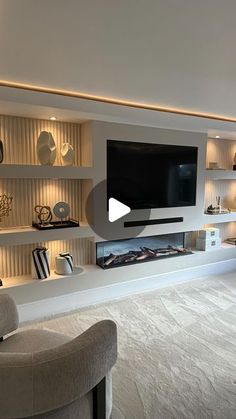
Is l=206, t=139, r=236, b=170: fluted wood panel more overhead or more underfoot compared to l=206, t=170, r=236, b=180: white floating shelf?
more overhead

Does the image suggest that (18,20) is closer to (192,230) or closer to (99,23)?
(99,23)

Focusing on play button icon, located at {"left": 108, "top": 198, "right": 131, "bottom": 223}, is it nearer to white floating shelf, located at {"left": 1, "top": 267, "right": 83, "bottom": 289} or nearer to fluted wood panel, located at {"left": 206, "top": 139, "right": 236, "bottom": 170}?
white floating shelf, located at {"left": 1, "top": 267, "right": 83, "bottom": 289}

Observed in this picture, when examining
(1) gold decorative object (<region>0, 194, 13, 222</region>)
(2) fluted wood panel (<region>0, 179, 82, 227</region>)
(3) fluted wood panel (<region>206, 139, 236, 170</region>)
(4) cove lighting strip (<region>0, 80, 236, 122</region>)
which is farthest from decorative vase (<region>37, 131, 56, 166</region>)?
(3) fluted wood panel (<region>206, 139, 236, 170</region>)

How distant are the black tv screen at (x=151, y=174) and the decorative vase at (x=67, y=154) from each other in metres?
0.42

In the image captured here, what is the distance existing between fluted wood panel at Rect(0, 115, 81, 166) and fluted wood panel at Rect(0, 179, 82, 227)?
0.75ft

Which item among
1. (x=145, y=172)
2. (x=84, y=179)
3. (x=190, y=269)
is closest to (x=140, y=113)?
(x=145, y=172)

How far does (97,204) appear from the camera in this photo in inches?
124

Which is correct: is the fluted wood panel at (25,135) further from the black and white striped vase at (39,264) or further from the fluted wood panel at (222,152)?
the fluted wood panel at (222,152)

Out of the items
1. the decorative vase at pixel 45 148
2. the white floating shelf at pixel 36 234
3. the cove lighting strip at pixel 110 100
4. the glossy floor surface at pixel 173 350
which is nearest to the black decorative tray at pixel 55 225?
the white floating shelf at pixel 36 234

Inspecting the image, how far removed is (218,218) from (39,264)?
2683 millimetres

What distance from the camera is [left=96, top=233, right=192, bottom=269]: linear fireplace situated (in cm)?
345

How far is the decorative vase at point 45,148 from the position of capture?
2.83 m

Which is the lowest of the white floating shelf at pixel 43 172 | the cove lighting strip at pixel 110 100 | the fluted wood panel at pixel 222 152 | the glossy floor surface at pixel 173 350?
the glossy floor surface at pixel 173 350

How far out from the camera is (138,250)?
12.2 feet
